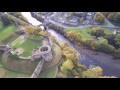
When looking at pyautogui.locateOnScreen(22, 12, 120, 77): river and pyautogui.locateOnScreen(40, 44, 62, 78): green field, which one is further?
pyautogui.locateOnScreen(22, 12, 120, 77): river

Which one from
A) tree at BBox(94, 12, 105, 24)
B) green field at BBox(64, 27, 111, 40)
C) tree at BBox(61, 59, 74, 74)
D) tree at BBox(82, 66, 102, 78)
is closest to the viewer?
tree at BBox(82, 66, 102, 78)

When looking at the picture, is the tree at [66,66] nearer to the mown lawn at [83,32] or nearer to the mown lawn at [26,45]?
the mown lawn at [26,45]

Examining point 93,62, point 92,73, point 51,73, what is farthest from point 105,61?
point 51,73

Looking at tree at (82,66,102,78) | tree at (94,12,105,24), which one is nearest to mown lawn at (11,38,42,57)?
tree at (82,66,102,78)

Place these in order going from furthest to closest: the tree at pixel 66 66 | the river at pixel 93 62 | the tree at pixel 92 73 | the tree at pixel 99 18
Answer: the tree at pixel 99 18, the river at pixel 93 62, the tree at pixel 66 66, the tree at pixel 92 73

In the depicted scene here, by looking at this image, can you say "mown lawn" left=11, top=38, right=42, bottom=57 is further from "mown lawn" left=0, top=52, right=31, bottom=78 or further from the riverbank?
the riverbank

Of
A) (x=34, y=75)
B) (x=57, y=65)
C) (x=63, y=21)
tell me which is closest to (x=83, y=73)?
(x=57, y=65)

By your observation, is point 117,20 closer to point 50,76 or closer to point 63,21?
point 63,21

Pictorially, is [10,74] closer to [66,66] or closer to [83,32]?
[66,66]

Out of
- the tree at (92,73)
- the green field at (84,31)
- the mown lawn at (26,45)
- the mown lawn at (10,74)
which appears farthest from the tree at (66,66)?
the green field at (84,31)
